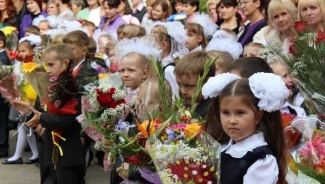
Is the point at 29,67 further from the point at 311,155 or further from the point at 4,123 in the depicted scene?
the point at 311,155

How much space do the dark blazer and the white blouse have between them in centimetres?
282

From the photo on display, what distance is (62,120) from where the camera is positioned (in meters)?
6.32

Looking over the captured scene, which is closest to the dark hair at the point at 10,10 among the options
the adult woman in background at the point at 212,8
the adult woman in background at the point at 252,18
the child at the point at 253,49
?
the adult woman in background at the point at 212,8

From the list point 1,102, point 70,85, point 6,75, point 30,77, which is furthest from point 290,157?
point 1,102

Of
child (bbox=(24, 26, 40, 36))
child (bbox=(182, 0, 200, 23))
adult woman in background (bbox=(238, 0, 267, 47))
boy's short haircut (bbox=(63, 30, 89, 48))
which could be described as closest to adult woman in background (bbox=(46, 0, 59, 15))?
child (bbox=(24, 26, 40, 36))

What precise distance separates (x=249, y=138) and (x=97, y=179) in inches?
191

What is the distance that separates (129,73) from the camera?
5.78 meters

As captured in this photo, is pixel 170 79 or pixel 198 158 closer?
pixel 198 158

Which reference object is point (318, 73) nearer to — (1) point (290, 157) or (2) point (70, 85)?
(1) point (290, 157)

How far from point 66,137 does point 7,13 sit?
723cm

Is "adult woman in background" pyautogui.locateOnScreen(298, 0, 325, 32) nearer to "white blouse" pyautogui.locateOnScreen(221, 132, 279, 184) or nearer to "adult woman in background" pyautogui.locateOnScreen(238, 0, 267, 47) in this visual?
"adult woman in background" pyautogui.locateOnScreen(238, 0, 267, 47)

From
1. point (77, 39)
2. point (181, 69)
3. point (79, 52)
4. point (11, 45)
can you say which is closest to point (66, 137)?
point (79, 52)

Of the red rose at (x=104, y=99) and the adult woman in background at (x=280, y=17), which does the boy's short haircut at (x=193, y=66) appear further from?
the adult woman in background at (x=280, y=17)

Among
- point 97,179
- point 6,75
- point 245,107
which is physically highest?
point 245,107
